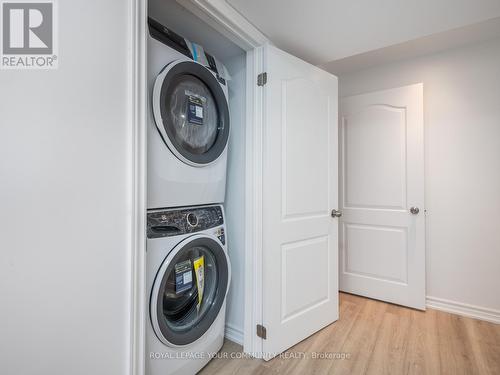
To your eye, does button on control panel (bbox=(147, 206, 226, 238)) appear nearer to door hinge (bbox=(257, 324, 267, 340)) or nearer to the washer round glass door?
the washer round glass door

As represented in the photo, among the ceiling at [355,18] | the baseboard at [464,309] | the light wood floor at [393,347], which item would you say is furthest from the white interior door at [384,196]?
the ceiling at [355,18]

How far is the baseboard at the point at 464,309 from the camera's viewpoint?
2.06 metres

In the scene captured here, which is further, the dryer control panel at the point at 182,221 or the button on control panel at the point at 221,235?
the button on control panel at the point at 221,235

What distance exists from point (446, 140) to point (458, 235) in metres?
0.82

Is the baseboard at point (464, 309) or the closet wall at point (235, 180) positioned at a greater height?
the closet wall at point (235, 180)

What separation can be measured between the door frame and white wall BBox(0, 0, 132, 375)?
0.08 feet

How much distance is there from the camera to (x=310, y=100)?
1.86m

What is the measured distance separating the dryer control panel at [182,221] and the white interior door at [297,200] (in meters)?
0.33

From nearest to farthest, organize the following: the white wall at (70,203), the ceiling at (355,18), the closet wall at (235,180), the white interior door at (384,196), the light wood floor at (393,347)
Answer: the white wall at (70,203) → the ceiling at (355,18) → the light wood floor at (393,347) → the closet wall at (235,180) → the white interior door at (384,196)

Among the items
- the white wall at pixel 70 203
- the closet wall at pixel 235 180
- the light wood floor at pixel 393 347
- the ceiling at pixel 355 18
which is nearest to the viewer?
the white wall at pixel 70 203

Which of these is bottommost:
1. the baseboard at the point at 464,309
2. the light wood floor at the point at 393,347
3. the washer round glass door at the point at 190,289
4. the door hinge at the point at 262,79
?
the light wood floor at the point at 393,347

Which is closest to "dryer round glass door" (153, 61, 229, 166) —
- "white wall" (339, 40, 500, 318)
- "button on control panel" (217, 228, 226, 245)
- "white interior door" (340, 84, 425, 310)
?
"button on control panel" (217, 228, 226, 245)

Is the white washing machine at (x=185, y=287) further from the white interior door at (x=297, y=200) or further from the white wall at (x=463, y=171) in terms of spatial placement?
the white wall at (x=463, y=171)

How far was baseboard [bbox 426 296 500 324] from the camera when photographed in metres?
2.06
